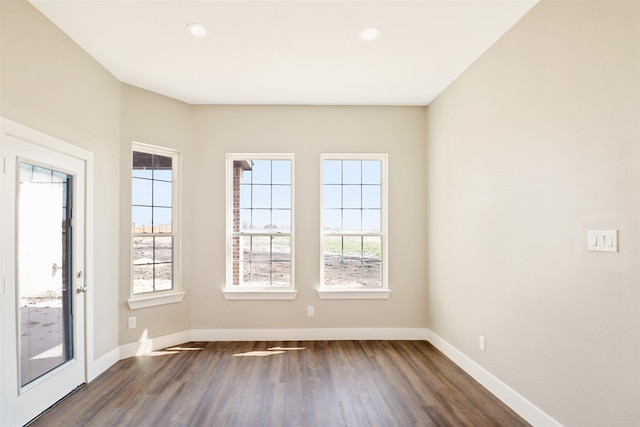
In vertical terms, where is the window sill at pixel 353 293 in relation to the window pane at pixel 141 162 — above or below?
below

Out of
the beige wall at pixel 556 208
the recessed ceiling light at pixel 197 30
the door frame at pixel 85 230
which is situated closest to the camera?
the beige wall at pixel 556 208

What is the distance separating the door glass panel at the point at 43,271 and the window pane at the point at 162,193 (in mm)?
1104

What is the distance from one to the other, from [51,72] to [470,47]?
3.39 metres

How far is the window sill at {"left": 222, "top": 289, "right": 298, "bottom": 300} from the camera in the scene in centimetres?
429

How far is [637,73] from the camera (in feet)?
5.67

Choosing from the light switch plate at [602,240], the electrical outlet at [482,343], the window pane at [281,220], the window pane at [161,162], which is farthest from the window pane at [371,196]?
the light switch plate at [602,240]

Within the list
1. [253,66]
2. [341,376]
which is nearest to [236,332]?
[341,376]

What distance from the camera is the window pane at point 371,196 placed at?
4.51m

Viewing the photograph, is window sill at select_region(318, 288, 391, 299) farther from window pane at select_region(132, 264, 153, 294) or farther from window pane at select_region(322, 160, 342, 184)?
window pane at select_region(132, 264, 153, 294)

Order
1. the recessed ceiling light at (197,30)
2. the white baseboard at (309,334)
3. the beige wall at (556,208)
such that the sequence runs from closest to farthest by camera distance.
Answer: the beige wall at (556,208)
the recessed ceiling light at (197,30)
the white baseboard at (309,334)

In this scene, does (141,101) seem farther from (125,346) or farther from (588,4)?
(588,4)

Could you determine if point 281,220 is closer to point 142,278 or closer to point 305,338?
point 305,338

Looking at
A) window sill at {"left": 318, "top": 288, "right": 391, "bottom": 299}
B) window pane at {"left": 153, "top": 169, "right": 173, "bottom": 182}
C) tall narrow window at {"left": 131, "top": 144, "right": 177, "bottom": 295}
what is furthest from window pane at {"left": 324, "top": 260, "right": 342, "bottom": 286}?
window pane at {"left": 153, "top": 169, "right": 173, "bottom": 182}

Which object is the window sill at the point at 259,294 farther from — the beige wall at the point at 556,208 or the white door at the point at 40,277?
the beige wall at the point at 556,208
